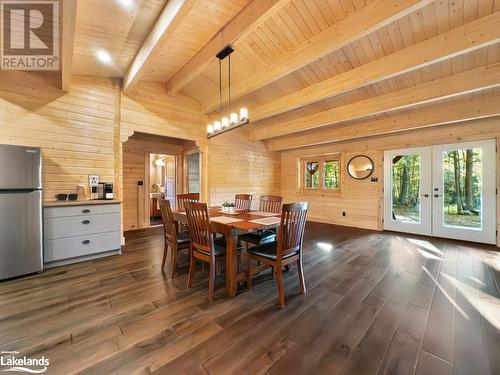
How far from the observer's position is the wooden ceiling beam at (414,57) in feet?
7.54

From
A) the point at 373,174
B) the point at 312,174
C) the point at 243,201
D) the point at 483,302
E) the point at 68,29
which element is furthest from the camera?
the point at 312,174

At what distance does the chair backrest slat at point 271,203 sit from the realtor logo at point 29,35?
10.6 feet

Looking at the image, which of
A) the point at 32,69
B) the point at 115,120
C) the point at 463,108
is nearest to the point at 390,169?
the point at 463,108

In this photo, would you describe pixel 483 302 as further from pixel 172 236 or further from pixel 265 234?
pixel 172 236

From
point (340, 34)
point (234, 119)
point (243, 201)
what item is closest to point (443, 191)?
point (340, 34)

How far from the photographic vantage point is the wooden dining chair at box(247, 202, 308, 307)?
6.84 feet

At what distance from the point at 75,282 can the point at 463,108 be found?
21.2 ft

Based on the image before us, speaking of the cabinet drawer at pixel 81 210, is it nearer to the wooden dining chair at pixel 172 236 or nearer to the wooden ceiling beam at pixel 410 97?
the wooden dining chair at pixel 172 236

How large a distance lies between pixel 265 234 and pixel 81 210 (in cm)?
270

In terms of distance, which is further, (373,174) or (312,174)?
(312,174)

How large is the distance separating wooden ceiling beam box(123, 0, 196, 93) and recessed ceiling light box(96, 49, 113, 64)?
30 centimetres

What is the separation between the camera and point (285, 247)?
220cm

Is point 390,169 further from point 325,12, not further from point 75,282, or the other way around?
point 75,282

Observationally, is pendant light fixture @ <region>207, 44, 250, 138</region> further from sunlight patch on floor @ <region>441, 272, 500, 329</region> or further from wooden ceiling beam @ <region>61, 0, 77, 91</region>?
sunlight patch on floor @ <region>441, 272, 500, 329</region>
